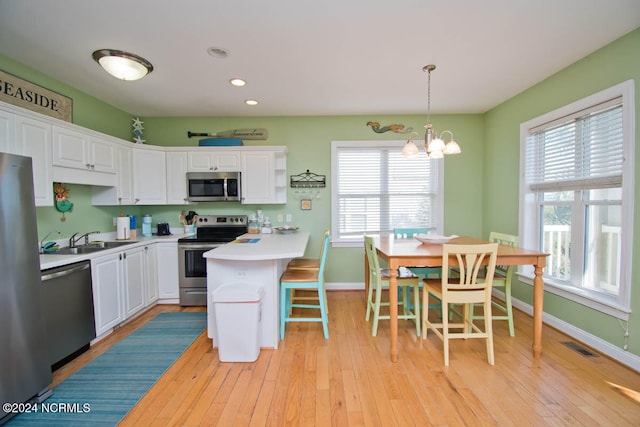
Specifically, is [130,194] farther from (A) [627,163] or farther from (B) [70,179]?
(A) [627,163]

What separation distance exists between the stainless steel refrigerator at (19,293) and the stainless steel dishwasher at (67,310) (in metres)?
0.24

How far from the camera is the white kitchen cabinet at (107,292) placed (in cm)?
239

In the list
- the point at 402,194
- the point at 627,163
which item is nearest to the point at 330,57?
the point at 402,194

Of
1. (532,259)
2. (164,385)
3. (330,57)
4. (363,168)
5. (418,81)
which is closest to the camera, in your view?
(164,385)

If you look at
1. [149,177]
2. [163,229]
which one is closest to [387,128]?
[149,177]

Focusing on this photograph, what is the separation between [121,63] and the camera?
7.16ft

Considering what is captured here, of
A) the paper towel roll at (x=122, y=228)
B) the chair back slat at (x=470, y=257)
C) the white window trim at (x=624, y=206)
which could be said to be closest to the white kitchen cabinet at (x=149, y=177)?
the paper towel roll at (x=122, y=228)

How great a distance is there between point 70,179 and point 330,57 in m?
Answer: 2.71

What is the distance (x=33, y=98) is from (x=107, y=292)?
1.94 m

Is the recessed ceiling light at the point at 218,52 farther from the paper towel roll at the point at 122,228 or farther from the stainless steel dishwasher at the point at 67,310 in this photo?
the paper towel roll at the point at 122,228

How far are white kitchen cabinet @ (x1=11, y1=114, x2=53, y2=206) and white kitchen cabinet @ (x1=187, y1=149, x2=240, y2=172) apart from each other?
1.44 metres

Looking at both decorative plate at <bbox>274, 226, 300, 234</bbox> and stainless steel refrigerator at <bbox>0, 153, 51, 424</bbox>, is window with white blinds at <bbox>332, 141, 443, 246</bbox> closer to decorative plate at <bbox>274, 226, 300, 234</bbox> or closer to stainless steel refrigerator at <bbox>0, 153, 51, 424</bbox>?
decorative plate at <bbox>274, 226, 300, 234</bbox>

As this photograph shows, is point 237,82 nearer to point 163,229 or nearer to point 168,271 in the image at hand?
point 163,229

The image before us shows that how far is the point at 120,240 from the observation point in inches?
126
